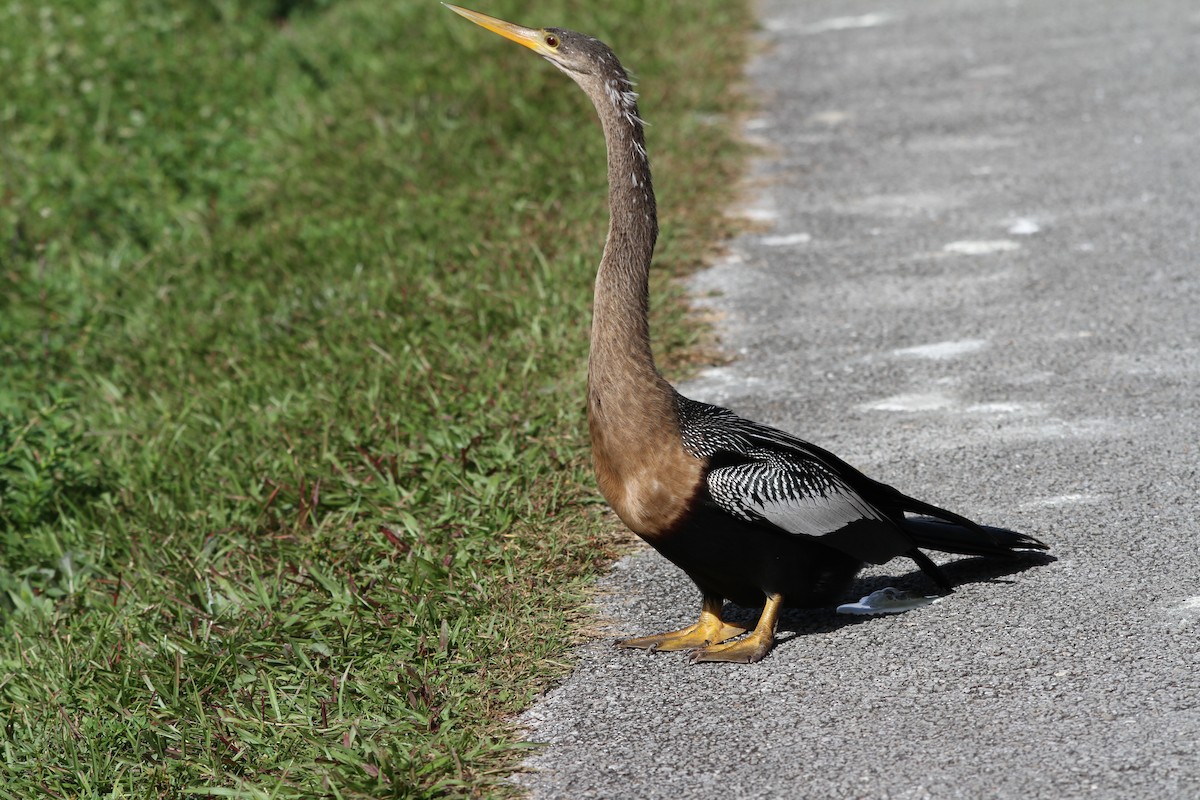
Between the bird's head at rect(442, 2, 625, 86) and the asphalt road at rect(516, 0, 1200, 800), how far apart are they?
1.43 m

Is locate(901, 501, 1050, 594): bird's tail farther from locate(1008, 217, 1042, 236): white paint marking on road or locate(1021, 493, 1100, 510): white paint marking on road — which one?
locate(1008, 217, 1042, 236): white paint marking on road

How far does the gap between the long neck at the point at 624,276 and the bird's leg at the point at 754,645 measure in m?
0.56

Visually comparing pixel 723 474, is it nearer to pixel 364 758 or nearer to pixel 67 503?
pixel 364 758

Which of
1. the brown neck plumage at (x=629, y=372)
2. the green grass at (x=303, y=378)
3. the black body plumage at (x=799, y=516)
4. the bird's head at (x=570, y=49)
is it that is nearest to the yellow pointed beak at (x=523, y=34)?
the bird's head at (x=570, y=49)

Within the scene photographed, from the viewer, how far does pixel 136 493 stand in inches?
201

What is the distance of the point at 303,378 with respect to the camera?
5570 millimetres

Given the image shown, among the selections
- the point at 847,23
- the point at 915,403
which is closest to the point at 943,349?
the point at 915,403

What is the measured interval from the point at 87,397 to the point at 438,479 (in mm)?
2128

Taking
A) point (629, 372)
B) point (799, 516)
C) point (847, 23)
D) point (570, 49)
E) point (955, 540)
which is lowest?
point (955, 540)

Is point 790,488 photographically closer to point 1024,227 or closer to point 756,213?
point 1024,227

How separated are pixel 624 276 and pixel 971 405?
178cm

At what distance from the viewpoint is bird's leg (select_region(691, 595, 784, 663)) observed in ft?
11.5

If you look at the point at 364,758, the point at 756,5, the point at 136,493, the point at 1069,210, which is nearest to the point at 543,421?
the point at 136,493

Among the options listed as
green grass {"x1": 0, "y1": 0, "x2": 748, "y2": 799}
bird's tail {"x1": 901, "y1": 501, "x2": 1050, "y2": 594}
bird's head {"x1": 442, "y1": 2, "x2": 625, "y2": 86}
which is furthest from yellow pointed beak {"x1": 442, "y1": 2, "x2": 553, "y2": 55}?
bird's tail {"x1": 901, "y1": 501, "x2": 1050, "y2": 594}
